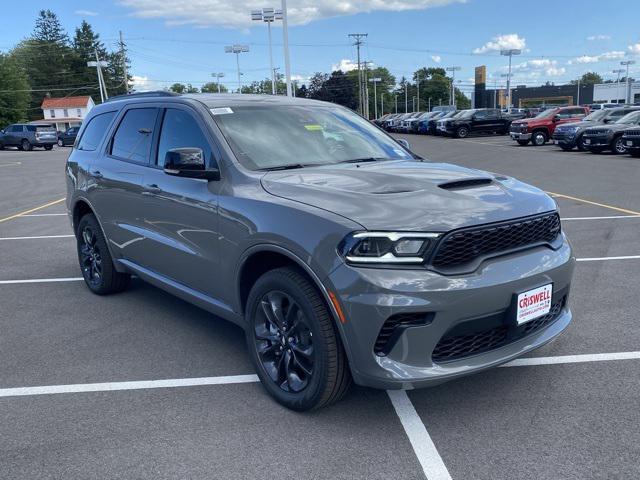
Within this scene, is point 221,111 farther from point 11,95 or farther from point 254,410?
point 11,95

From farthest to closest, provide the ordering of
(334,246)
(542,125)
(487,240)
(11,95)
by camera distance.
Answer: (11,95)
(542,125)
(487,240)
(334,246)

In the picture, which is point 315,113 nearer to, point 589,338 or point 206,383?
point 206,383

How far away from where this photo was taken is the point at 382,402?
3.53 metres

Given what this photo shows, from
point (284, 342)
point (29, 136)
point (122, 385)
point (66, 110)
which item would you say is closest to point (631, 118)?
point (284, 342)

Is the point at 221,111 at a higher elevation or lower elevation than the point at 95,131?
higher

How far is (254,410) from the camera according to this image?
137 inches

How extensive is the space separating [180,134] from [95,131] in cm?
197

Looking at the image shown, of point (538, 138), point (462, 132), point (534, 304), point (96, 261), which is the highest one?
point (534, 304)

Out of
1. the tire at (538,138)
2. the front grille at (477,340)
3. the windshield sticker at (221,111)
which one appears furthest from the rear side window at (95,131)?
the tire at (538,138)

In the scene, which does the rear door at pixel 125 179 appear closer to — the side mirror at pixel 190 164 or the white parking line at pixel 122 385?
the side mirror at pixel 190 164

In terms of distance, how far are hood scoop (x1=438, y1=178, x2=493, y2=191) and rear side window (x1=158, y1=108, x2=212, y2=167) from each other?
1610 millimetres

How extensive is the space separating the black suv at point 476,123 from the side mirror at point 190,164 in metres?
36.6

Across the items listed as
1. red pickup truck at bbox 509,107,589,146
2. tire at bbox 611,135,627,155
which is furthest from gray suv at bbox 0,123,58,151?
tire at bbox 611,135,627,155

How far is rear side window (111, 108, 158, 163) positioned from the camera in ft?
15.7
